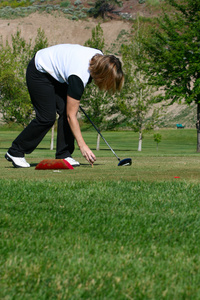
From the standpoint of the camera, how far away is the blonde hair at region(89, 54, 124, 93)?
5777mm

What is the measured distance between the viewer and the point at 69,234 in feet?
9.22

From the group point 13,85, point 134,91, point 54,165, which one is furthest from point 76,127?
point 134,91

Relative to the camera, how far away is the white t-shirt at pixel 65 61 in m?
5.83

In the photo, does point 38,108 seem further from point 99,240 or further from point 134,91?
point 134,91

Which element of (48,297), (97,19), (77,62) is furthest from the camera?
(97,19)

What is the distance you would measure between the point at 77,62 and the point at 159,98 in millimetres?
25247

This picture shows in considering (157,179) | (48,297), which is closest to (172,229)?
(48,297)

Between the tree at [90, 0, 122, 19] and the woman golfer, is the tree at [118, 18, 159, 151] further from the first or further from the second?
the tree at [90, 0, 122, 19]

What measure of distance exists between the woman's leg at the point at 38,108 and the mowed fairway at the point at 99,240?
6.67 feet

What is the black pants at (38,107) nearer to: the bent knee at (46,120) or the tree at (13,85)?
the bent knee at (46,120)

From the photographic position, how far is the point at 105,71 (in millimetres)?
5805

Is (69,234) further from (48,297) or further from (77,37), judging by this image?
(77,37)

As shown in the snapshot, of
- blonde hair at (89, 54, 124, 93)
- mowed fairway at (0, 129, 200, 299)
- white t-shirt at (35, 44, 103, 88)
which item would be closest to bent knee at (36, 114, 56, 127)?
white t-shirt at (35, 44, 103, 88)

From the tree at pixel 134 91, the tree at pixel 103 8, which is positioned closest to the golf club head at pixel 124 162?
the tree at pixel 134 91
